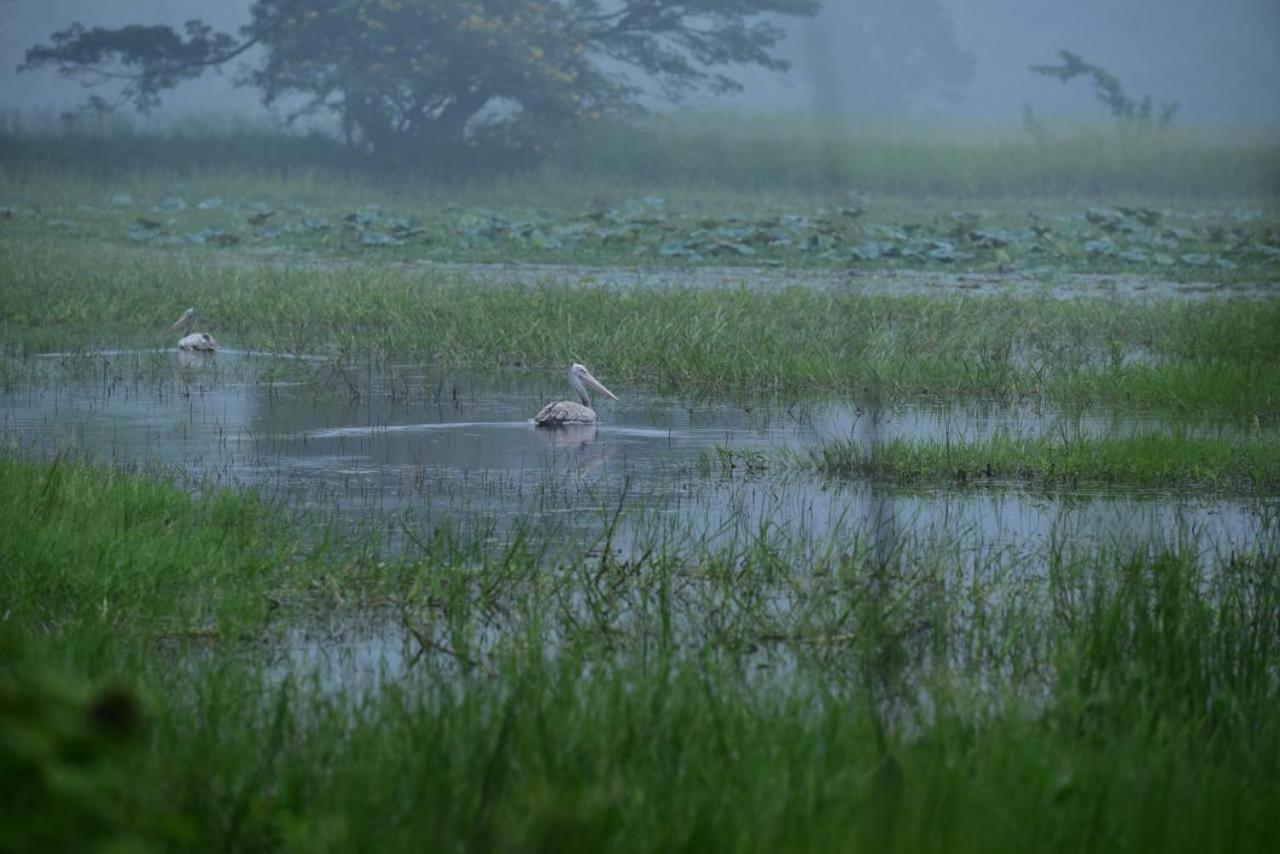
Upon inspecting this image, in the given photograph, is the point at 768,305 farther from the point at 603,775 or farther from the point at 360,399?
the point at 603,775

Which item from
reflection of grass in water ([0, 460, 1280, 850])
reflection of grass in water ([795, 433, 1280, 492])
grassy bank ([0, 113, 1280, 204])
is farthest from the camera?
grassy bank ([0, 113, 1280, 204])

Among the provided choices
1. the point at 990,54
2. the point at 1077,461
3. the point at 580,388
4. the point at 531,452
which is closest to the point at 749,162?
the point at 990,54

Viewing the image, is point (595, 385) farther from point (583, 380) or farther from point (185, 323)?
point (185, 323)

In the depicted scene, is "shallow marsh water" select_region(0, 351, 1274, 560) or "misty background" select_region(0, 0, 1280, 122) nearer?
"shallow marsh water" select_region(0, 351, 1274, 560)

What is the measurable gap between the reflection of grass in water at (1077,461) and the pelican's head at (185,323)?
6278mm

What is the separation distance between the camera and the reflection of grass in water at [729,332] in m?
11.4

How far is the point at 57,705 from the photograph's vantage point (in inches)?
109

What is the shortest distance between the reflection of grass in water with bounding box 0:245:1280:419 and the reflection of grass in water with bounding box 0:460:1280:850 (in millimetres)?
4664

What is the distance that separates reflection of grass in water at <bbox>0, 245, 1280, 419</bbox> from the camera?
11.4 metres

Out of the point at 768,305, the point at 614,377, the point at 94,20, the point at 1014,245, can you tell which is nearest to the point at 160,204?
the point at 1014,245

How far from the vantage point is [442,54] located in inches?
1324

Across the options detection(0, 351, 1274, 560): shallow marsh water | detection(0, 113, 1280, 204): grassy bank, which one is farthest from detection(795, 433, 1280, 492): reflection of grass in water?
detection(0, 113, 1280, 204): grassy bank

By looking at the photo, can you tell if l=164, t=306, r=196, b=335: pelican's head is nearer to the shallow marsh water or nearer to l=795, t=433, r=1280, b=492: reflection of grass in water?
the shallow marsh water

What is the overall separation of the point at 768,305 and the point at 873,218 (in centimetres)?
1193
